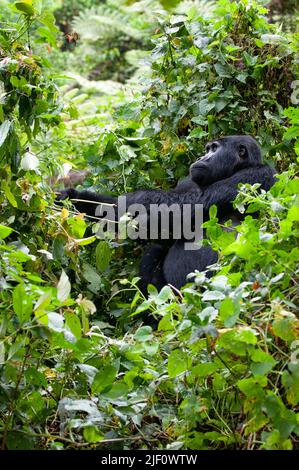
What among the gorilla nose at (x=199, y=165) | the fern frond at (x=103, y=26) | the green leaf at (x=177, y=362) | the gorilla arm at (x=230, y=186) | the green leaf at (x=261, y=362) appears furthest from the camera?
the fern frond at (x=103, y=26)

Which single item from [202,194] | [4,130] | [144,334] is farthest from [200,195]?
[144,334]

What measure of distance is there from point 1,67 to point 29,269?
937mm

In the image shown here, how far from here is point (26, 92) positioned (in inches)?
132

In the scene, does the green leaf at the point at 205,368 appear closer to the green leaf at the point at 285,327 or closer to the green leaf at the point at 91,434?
the green leaf at the point at 285,327

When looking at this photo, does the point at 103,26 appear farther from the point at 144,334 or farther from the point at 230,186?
the point at 144,334

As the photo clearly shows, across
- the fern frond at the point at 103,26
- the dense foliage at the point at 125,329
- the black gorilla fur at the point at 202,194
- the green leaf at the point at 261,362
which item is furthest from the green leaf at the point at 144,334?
the fern frond at the point at 103,26

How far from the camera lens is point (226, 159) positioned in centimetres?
446

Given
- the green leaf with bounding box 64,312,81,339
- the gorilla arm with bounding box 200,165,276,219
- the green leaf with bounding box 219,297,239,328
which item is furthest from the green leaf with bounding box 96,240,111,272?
the green leaf with bounding box 219,297,239,328

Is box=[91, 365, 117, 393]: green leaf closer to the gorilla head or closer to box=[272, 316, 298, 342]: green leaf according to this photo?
box=[272, 316, 298, 342]: green leaf

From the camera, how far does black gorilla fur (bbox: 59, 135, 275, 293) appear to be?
14.2 ft

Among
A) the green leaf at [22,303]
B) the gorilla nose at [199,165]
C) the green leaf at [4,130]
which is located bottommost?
the gorilla nose at [199,165]

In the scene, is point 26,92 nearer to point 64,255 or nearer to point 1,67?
point 1,67

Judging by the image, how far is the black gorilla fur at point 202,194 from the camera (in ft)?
14.2
